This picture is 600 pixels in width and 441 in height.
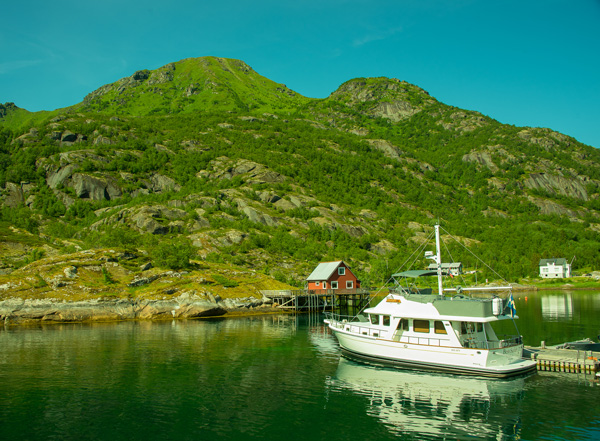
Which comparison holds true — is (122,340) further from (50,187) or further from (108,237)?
(50,187)

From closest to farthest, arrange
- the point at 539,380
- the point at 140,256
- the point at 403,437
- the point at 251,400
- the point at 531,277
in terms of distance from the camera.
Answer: the point at 403,437, the point at 251,400, the point at 539,380, the point at 140,256, the point at 531,277

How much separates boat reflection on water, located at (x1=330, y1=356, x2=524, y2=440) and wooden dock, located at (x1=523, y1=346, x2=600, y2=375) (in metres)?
3.72

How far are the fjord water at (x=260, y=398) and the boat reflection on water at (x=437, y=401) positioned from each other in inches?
2.6

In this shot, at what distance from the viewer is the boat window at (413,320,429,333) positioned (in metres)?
34.2

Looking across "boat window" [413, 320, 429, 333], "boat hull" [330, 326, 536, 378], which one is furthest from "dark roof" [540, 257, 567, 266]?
"boat window" [413, 320, 429, 333]

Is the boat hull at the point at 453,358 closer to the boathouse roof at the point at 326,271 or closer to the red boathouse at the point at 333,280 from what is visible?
the red boathouse at the point at 333,280

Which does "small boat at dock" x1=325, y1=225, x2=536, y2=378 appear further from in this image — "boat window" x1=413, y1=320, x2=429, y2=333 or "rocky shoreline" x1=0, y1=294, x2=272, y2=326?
"rocky shoreline" x1=0, y1=294, x2=272, y2=326

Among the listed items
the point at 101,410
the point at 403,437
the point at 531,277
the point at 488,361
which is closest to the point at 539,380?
the point at 488,361

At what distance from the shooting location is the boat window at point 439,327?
33.3 metres

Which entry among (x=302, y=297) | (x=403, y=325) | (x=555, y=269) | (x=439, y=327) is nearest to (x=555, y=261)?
(x=555, y=269)

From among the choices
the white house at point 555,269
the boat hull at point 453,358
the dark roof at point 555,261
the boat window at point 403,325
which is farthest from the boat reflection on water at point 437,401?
the dark roof at point 555,261

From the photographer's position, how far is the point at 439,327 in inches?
1319

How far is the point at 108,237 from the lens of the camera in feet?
331

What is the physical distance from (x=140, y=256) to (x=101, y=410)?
67026 mm
